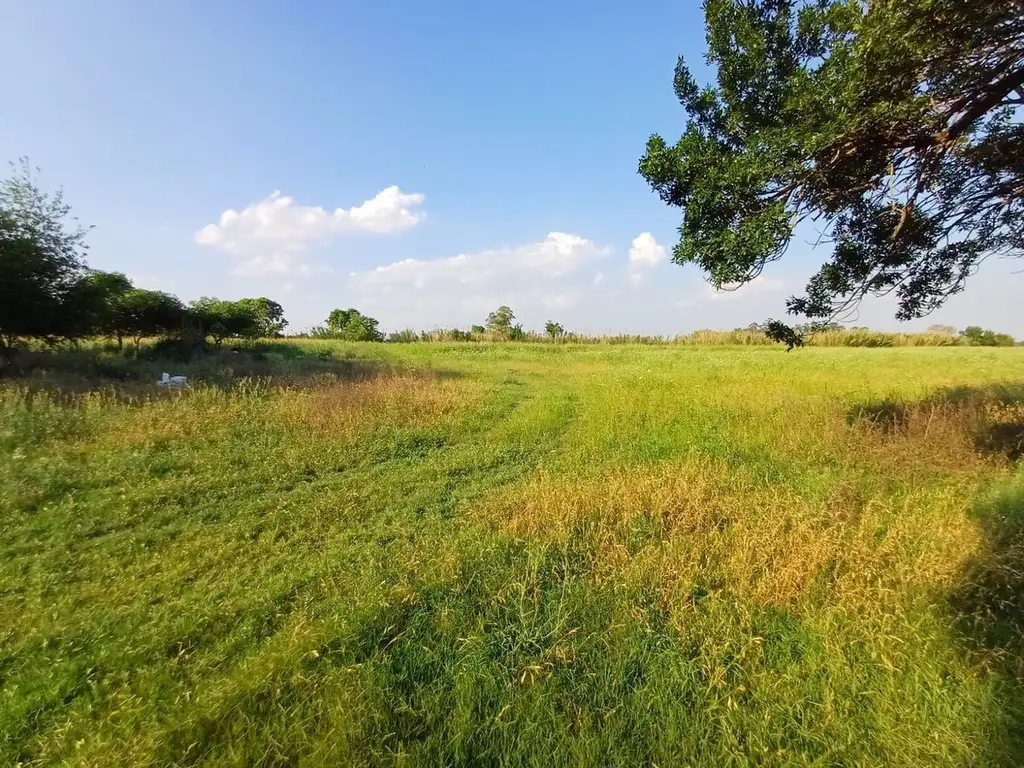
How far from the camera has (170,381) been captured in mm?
12602

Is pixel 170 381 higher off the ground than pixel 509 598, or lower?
higher

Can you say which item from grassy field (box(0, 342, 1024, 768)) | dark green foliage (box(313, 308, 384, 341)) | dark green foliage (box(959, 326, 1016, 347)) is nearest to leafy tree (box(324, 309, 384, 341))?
dark green foliage (box(313, 308, 384, 341))

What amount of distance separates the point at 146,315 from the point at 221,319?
3415mm

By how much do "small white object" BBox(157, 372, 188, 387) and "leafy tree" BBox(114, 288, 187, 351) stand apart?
7146mm

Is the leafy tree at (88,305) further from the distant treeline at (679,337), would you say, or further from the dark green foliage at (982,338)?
the dark green foliage at (982,338)

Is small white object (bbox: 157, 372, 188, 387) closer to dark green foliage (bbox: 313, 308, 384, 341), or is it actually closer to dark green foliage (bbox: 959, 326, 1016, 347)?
dark green foliage (bbox: 313, 308, 384, 341)

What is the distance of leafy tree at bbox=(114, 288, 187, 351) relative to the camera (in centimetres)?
1867

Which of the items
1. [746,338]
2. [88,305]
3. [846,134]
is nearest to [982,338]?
[746,338]

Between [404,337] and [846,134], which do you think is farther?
[404,337]

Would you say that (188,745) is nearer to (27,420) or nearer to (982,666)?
(982,666)

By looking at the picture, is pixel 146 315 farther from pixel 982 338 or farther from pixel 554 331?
pixel 982 338

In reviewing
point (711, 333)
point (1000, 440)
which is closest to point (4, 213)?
point (1000, 440)

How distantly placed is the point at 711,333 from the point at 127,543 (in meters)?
43.3

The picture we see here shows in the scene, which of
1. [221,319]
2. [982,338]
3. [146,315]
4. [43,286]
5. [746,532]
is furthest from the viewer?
[982,338]
